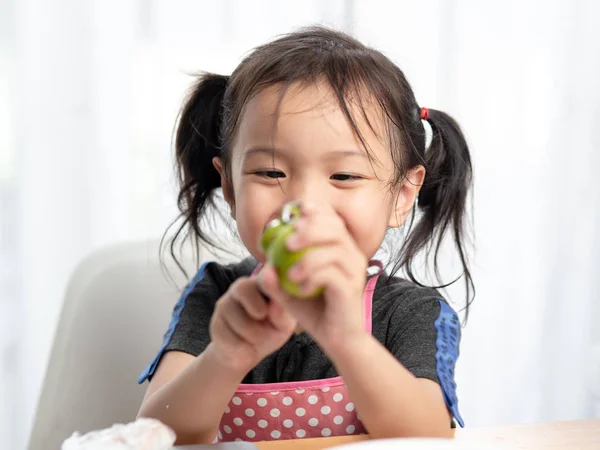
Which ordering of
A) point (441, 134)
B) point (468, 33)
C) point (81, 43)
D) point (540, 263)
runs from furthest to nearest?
point (540, 263)
point (468, 33)
point (81, 43)
point (441, 134)

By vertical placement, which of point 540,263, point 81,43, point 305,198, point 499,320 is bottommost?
point 499,320

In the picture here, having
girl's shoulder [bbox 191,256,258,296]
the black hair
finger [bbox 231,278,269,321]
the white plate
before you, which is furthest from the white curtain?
the white plate

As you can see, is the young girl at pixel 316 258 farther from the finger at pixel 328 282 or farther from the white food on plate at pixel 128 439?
the white food on plate at pixel 128 439

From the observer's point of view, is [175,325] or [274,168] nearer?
[274,168]

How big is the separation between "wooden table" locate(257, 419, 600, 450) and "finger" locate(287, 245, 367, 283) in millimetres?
157

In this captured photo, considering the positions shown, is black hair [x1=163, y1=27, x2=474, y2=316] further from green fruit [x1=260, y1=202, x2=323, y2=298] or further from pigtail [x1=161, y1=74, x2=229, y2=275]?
green fruit [x1=260, y1=202, x2=323, y2=298]

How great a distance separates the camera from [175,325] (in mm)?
912

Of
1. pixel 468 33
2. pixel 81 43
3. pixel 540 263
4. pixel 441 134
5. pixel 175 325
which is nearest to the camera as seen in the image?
pixel 175 325

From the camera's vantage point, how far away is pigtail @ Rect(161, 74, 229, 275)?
1.01 meters

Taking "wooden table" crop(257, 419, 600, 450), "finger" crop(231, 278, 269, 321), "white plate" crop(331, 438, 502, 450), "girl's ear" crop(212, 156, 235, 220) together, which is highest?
"girl's ear" crop(212, 156, 235, 220)

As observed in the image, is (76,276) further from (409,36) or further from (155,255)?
(409,36)

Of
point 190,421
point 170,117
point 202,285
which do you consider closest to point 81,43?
point 170,117

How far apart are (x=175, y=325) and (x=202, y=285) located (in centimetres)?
8

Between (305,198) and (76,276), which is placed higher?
(305,198)
